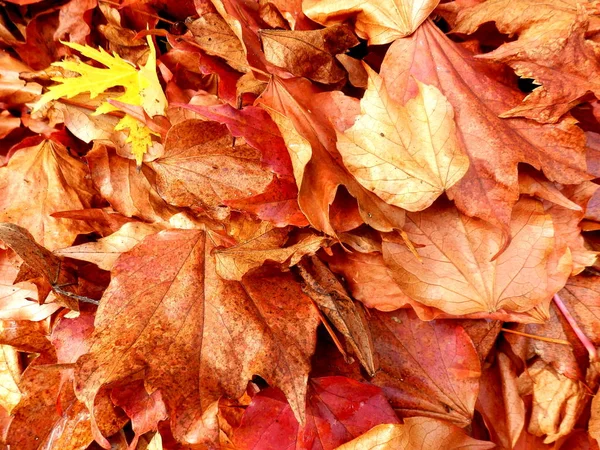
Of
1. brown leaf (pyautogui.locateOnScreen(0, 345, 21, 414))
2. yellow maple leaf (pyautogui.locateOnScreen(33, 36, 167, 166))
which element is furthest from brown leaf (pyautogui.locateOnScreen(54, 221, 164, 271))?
brown leaf (pyautogui.locateOnScreen(0, 345, 21, 414))

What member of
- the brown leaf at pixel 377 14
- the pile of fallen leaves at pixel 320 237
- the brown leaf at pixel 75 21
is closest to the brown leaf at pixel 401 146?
the pile of fallen leaves at pixel 320 237

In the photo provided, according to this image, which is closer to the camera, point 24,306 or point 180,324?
point 180,324

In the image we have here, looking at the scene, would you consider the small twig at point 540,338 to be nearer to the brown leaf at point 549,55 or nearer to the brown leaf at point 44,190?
the brown leaf at point 549,55

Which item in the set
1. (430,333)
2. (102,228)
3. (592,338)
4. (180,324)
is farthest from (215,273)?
(592,338)

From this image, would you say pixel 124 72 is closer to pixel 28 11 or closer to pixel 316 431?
pixel 28 11

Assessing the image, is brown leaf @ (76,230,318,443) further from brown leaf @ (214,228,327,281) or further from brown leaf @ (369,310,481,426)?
brown leaf @ (369,310,481,426)
